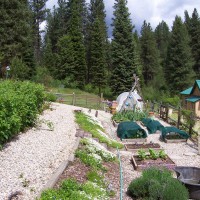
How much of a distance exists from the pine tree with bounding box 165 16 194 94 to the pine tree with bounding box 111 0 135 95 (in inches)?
398

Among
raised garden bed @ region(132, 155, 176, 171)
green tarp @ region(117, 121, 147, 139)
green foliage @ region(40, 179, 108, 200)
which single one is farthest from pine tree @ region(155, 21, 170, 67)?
green foliage @ region(40, 179, 108, 200)

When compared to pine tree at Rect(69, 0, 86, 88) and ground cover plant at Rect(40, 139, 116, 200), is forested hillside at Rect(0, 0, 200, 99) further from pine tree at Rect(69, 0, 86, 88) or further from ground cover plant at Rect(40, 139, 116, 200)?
ground cover plant at Rect(40, 139, 116, 200)

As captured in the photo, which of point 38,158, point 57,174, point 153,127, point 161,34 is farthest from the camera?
point 161,34

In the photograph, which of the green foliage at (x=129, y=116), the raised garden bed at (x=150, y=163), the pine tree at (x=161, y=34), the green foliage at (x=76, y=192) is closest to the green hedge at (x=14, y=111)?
the green foliage at (x=76, y=192)

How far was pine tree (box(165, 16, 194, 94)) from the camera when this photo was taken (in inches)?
1745

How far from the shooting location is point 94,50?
44.3m

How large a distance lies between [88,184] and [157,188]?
1.45m

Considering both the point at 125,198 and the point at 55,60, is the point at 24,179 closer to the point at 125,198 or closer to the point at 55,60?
the point at 125,198

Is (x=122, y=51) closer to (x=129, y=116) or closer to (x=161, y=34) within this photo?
(x=129, y=116)

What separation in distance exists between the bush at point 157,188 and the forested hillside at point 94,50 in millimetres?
18573

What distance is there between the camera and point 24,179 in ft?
18.2

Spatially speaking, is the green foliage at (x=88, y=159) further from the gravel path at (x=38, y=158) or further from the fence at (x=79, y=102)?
the fence at (x=79, y=102)

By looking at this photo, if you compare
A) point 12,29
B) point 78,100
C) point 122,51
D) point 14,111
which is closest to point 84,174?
point 14,111

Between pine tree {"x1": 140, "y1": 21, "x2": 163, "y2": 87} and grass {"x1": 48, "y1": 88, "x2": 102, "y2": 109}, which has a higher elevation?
pine tree {"x1": 140, "y1": 21, "x2": 163, "y2": 87}
